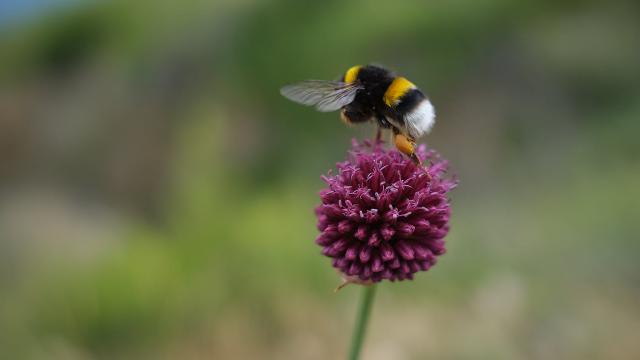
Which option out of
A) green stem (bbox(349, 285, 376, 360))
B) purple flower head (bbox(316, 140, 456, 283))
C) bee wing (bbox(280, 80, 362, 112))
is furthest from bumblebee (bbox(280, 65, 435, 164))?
green stem (bbox(349, 285, 376, 360))

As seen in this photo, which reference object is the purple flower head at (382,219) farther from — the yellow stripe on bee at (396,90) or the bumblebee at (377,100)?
the yellow stripe on bee at (396,90)

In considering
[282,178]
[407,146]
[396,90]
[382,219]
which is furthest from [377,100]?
[282,178]

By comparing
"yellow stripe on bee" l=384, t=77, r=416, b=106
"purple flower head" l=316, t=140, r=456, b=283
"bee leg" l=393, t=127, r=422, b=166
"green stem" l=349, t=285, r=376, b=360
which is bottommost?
"green stem" l=349, t=285, r=376, b=360

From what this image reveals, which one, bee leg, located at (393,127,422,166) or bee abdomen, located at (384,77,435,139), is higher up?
bee abdomen, located at (384,77,435,139)

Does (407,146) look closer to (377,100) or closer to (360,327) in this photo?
(377,100)

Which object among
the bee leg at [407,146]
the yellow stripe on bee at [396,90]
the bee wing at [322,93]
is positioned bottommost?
the bee leg at [407,146]

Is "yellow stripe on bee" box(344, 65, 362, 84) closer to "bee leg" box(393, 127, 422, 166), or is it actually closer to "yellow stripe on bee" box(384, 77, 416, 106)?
"yellow stripe on bee" box(384, 77, 416, 106)

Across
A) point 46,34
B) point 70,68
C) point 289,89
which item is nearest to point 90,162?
point 70,68

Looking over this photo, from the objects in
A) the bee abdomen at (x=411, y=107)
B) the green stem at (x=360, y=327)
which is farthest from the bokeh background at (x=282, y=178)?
the green stem at (x=360, y=327)

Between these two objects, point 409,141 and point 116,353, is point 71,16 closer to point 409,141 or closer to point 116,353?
point 116,353
